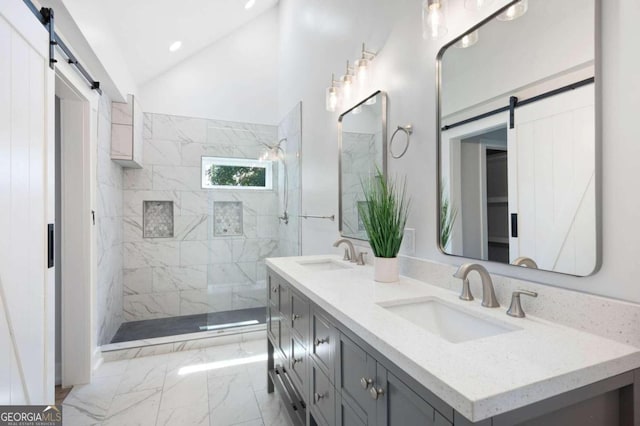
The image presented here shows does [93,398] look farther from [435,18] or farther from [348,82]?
[435,18]

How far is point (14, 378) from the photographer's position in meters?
1.19

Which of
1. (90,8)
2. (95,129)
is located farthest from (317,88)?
(95,129)

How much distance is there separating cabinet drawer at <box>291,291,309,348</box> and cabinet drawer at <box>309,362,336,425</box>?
139 millimetres

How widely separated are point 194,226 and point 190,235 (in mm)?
121

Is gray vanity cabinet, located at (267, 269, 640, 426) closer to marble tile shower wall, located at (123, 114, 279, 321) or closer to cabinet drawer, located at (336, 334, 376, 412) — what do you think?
cabinet drawer, located at (336, 334, 376, 412)

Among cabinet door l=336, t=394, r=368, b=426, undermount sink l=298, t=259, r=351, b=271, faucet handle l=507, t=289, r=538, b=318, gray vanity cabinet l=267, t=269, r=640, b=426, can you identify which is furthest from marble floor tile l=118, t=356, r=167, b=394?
faucet handle l=507, t=289, r=538, b=318

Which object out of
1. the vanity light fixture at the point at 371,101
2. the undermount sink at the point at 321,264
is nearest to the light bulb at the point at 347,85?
the vanity light fixture at the point at 371,101

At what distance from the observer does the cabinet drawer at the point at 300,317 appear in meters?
1.36

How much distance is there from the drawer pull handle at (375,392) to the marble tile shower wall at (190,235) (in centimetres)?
291

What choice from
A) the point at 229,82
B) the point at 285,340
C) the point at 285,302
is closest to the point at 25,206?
the point at 285,302

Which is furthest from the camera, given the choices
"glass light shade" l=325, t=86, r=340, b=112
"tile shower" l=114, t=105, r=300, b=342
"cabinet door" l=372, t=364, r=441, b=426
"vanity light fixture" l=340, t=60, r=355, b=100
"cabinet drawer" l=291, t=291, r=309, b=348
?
"tile shower" l=114, t=105, r=300, b=342

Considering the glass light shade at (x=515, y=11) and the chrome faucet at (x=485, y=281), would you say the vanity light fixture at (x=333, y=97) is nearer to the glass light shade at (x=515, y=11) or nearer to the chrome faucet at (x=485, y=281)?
the glass light shade at (x=515, y=11)

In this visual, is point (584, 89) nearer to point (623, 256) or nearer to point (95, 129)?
point (623, 256)

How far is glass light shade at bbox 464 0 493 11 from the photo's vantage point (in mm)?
1117
